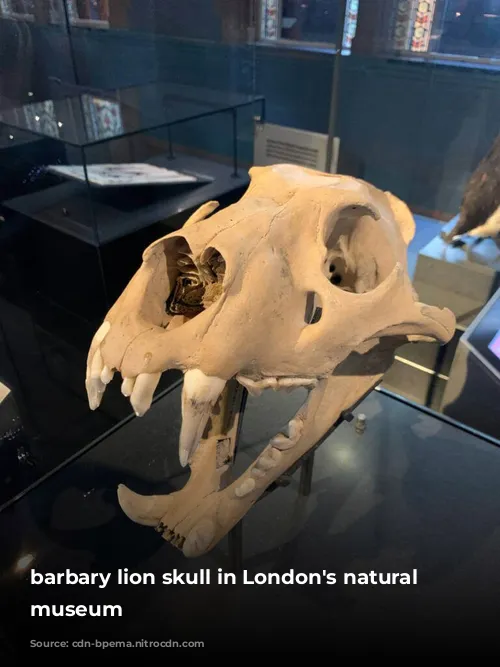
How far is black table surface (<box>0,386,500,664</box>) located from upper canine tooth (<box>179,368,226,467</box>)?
780 millimetres

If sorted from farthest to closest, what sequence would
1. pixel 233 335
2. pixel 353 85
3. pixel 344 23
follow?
pixel 353 85 < pixel 344 23 < pixel 233 335

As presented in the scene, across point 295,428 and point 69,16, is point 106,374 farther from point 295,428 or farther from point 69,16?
point 69,16

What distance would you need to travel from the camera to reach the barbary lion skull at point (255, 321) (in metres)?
1.05

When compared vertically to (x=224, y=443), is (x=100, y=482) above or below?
below

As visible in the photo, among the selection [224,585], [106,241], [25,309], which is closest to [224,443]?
[224,585]

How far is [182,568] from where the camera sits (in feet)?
5.57

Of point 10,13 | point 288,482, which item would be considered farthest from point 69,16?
point 288,482

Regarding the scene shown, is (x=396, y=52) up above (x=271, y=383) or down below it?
above

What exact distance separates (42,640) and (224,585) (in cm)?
52

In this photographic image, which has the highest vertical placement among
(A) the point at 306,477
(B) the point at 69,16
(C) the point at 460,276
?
(B) the point at 69,16

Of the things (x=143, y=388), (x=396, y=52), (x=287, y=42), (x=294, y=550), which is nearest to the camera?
(x=143, y=388)

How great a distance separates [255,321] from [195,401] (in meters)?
0.19

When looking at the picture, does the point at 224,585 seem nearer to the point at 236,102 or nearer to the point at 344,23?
the point at 236,102

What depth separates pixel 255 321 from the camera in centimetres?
107
